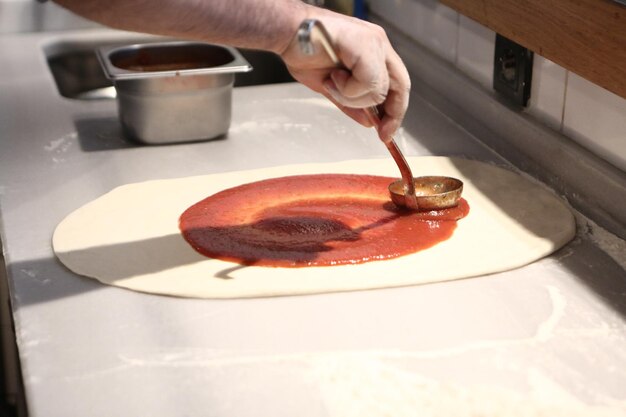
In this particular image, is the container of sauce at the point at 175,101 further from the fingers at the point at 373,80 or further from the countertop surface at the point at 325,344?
the fingers at the point at 373,80

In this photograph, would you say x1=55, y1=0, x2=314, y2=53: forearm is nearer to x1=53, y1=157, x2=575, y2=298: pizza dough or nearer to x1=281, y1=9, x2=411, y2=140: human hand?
x1=281, y1=9, x2=411, y2=140: human hand

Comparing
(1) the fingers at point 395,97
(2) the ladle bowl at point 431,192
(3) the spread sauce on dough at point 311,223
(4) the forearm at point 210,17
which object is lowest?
(3) the spread sauce on dough at point 311,223

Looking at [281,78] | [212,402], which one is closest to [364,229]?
[212,402]

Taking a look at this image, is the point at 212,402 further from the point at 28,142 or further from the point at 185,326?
the point at 28,142

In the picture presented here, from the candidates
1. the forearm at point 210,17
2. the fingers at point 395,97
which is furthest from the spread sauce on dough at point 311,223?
the forearm at point 210,17

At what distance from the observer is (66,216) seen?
1.33m

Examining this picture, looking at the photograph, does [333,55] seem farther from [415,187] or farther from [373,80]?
[415,187]

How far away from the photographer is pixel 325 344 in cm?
100

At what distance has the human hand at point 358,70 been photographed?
1112 millimetres

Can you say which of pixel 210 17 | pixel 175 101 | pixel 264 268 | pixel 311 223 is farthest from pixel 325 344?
pixel 175 101

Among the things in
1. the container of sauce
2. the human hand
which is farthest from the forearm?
the container of sauce

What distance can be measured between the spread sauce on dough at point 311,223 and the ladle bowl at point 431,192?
12mm

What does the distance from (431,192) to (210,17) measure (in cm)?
44

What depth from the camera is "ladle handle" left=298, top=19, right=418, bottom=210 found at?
1.02 m
